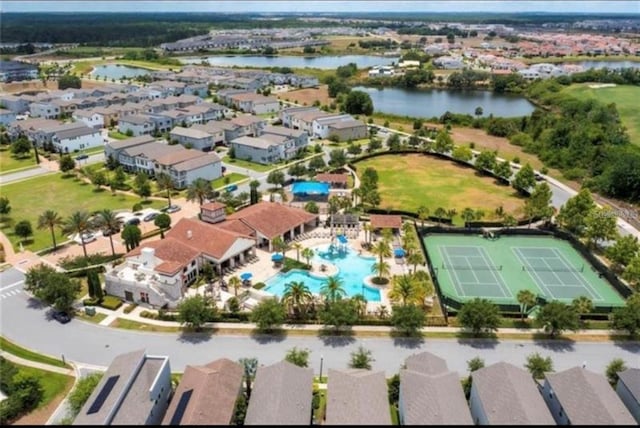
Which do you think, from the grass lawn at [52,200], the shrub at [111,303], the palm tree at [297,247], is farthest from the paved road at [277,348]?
the grass lawn at [52,200]

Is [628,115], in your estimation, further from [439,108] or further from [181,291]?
[181,291]

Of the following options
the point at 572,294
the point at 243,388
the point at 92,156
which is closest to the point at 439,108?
the point at 92,156

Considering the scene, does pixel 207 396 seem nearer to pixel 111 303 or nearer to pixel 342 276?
pixel 111 303

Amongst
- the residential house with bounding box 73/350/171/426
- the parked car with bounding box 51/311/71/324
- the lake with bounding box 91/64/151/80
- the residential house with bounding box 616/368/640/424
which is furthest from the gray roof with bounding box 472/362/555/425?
the lake with bounding box 91/64/151/80

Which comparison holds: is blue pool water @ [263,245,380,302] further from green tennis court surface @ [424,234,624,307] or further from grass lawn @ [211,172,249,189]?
grass lawn @ [211,172,249,189]

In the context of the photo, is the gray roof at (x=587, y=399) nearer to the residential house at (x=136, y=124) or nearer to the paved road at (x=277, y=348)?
the paved road at (x=277, y=348)
